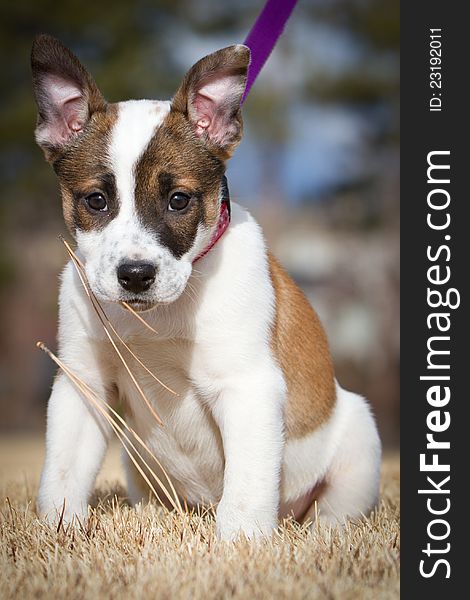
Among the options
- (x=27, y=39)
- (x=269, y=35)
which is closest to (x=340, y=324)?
(x=27, y=39)

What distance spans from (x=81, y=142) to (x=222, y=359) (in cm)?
109

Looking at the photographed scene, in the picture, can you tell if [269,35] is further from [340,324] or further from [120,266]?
[340,324]

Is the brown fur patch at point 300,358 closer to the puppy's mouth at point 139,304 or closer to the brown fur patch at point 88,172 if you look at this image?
the puppy's mouth at point 139,304

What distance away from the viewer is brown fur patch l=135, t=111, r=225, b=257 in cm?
343

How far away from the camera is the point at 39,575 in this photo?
3.05 metres

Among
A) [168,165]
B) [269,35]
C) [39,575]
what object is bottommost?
[39,575]

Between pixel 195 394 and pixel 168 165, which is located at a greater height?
pixel 168 165

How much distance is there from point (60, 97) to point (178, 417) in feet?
4.95

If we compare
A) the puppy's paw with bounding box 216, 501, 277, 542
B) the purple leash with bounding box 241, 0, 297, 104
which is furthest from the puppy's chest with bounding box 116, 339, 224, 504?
the purple leash with bounding box 241, 0, 297, 104

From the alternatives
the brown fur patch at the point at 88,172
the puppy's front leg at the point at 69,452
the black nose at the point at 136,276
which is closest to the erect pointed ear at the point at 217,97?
the brown fur patch at the point at 88,172

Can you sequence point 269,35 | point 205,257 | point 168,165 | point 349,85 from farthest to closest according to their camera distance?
point 349,85
point 269,35
point 205,257
point 168,165

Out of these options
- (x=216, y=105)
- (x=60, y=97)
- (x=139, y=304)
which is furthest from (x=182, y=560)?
(x=60, y=97)

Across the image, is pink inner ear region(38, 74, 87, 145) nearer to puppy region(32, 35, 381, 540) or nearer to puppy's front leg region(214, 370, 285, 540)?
puppy region(32, 35, 381, 540)

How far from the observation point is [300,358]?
13.5ft
